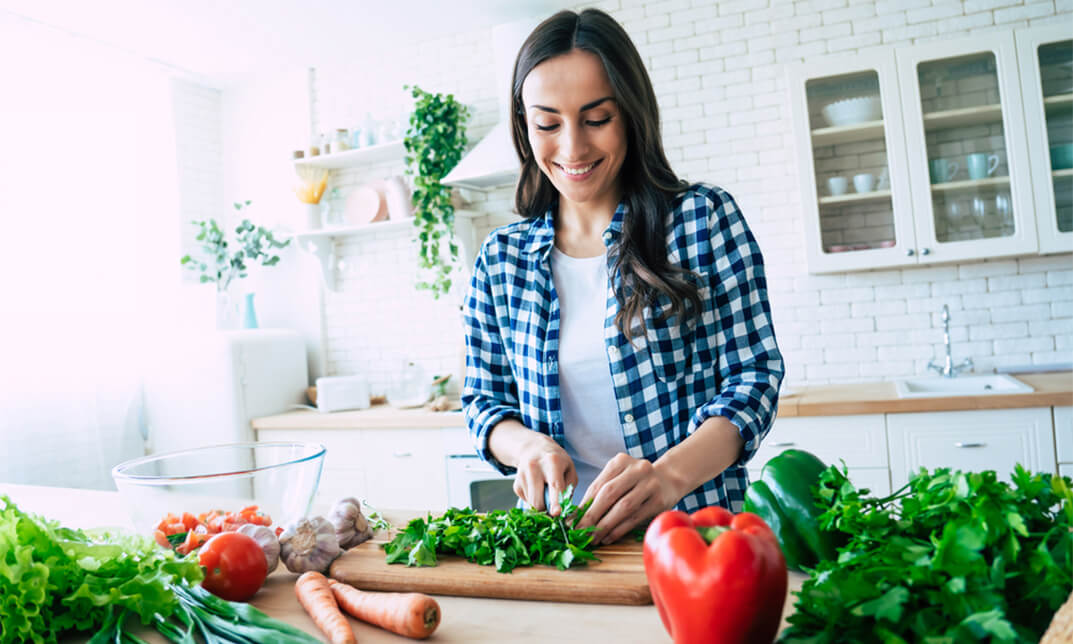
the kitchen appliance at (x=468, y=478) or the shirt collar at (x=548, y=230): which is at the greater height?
the shirt collar at (x=548, y=230)

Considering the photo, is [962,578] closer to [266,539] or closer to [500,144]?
[266,539]

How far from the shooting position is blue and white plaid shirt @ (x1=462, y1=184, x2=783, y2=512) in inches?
58.2

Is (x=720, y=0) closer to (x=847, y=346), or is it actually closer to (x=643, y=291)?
(x=847, y=346)

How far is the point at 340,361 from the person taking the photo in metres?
4.72

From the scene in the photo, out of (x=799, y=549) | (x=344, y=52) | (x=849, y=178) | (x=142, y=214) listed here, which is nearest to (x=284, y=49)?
(x=344, y=52)

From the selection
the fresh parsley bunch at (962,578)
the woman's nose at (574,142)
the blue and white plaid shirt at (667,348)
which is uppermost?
the woman's nose at (574,142)

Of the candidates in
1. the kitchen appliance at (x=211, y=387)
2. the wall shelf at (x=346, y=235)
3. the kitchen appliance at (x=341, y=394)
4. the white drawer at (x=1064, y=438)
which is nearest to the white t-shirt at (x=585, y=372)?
the white drawer at (x=1064, y=438)

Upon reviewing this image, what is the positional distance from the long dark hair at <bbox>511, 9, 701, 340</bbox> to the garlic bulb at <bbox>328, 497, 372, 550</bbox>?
0.61 m

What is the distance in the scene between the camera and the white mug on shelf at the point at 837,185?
3.39 m

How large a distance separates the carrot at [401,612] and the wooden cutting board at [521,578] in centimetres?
11

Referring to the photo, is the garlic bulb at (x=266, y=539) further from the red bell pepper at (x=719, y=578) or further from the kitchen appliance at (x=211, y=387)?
the kitchen appliance at (x=211, y=387)

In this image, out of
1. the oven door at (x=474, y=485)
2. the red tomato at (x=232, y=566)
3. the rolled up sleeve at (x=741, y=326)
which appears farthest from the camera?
the oven door at (x=474, y=485)

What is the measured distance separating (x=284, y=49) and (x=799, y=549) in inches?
167

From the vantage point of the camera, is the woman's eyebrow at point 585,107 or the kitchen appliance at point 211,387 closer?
the woman's eyebrow at point 585,107
